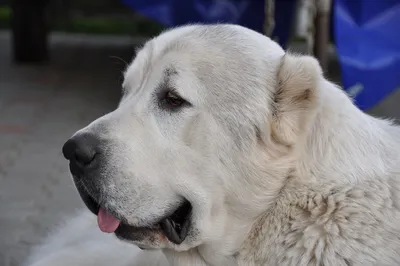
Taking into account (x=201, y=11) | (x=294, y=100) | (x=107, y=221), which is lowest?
(x=201, y=11)

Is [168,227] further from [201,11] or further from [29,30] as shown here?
[29,30]

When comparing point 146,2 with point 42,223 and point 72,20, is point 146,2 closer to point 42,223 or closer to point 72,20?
point 42,223

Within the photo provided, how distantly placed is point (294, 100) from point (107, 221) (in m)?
0.91

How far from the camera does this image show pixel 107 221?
2.97m

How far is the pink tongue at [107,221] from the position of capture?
2939mm

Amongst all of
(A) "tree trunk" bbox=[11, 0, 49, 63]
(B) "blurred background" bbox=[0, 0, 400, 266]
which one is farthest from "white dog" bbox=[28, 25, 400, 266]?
(A) "tree trunk" bbox=[11, 0, 49, 63]

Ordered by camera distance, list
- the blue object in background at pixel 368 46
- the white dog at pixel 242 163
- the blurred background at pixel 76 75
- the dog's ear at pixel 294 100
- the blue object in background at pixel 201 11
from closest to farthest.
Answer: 1. the white dog at pixel 242 163
2. the dog's ear at pixel 294 100
3. the blurred background at pixel 76 75
4. the blue object in background at pixel 368 46
5. the blue object in background at pixel 201 11

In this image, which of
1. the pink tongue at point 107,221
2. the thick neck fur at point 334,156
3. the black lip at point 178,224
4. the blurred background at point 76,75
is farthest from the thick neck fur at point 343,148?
the blurred background at point 76,75

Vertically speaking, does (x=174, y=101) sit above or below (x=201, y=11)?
above

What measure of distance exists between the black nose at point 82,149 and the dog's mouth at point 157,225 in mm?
159

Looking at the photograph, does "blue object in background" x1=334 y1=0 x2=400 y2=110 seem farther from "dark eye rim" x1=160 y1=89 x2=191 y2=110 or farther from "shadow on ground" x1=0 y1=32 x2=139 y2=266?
"dark eye rim" x1=160 y1=89 x2=191 y2=110

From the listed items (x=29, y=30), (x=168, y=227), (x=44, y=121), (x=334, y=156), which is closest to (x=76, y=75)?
(x=29, y=30)

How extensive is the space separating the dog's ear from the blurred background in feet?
5.78

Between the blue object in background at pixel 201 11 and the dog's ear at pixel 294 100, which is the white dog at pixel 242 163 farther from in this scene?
the blue object in background at pixel 201 11
